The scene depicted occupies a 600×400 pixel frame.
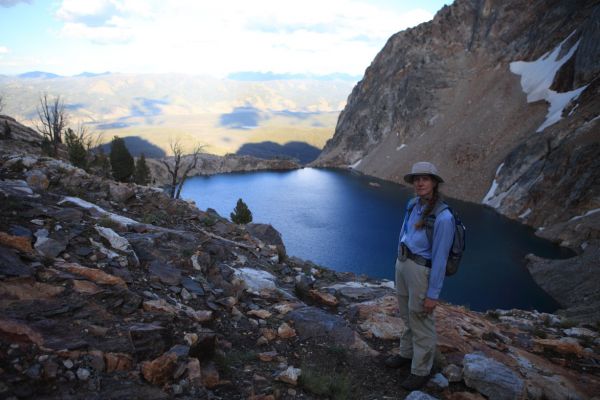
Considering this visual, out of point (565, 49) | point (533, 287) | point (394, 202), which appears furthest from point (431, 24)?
point (533, 287)

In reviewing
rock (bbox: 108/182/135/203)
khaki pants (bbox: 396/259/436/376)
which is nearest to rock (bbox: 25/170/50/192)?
rock (bbox: 108/182/135/203)

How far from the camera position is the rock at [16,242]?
19.1 ft

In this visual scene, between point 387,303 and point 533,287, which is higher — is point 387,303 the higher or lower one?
the higher one

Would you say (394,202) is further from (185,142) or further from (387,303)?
(185,142)

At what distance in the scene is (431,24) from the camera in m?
97.2

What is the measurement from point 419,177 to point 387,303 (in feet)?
14.1

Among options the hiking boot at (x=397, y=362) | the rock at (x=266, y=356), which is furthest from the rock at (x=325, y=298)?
the rock at (x=266, y=356)

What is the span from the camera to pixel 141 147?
7092 inches

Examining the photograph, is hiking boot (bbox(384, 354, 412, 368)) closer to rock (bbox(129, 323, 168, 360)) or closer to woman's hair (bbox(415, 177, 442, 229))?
woman's hair (bbox(415, 177, 442, 229))

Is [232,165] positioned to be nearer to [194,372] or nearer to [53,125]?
[53,125]

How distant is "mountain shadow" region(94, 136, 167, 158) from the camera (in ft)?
552

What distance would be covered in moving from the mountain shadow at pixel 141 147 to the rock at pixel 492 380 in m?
172

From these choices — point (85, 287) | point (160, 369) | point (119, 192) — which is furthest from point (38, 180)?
point (160, 369)

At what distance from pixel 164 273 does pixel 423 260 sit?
464 centimetres
